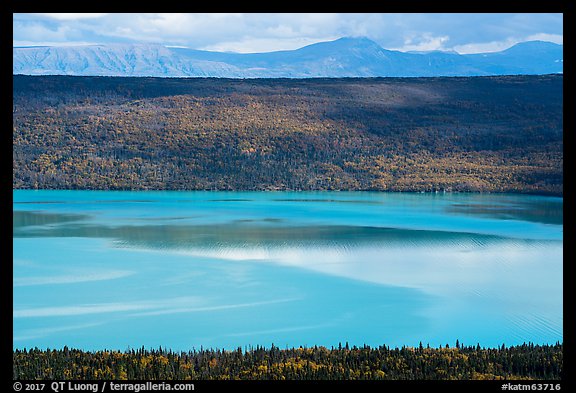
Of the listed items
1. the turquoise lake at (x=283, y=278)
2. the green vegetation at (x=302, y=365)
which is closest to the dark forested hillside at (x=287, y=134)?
the turquoise lake at (x=283, y=278)

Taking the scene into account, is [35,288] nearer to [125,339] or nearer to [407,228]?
[125,339]

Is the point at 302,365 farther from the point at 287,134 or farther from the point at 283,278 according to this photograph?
the point at 287,134

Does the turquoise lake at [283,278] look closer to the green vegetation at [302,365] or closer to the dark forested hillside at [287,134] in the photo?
the green vegetation at [302,365]

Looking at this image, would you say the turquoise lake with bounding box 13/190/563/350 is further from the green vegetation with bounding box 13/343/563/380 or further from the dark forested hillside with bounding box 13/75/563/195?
the dark forested hillside with bounding box 13/75/563/195

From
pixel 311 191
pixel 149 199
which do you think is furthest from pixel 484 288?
pixel 311 191

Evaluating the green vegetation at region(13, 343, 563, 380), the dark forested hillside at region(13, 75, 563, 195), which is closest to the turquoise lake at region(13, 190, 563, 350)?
the green vegetation at region(13, 343, 563, 380)
